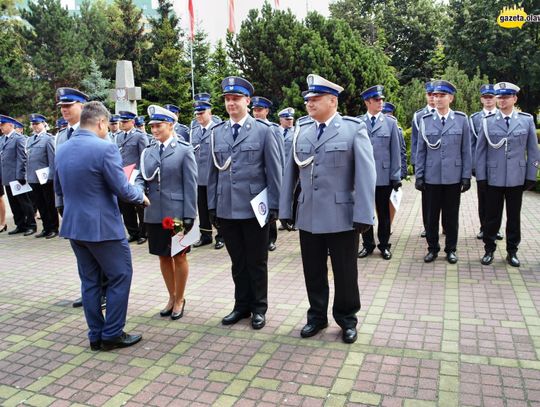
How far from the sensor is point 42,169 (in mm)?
8539

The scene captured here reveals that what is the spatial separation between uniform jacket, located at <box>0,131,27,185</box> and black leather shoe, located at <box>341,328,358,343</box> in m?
7.28

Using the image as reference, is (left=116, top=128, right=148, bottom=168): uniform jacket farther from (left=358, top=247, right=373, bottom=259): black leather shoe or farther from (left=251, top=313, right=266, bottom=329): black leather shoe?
(left=251, top=313, right=266, bottom=329): black leather shoe

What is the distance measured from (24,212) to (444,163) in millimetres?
7415

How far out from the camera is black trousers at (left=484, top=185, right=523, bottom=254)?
623 centimetres

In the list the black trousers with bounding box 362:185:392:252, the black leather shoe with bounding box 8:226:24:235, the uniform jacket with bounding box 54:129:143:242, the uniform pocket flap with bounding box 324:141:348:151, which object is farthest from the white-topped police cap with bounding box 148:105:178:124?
the black leather shoe with bounding box 8:226:24:235

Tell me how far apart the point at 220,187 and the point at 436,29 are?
3089 cm

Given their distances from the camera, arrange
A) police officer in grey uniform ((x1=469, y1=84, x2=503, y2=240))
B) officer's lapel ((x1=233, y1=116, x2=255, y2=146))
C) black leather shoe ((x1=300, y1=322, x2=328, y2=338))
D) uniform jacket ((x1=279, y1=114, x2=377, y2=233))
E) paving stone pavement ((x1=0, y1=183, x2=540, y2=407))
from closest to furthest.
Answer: paving stone pavement ((x1=0, y1=183, x2=540, y2=407)) < uniform jacket ((x1=279, y1=114, x2=377, y2=233)) < black leather shoe ((x1=300, y1=322, x2=328, y2=338)) < officer's lapel ((x1=233, y1=116, x2=255, y2=146)) < police officer in grey uniform ((x1=469, y1=84, x2=503, y2=240))

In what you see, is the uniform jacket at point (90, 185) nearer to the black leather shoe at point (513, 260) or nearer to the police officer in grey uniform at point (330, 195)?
the police officer in grey uniform at point (330, 195)

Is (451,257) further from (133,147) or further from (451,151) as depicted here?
(133,147)

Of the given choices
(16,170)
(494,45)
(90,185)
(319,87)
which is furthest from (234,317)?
(494,45)

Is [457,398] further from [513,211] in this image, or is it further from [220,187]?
[513,211]

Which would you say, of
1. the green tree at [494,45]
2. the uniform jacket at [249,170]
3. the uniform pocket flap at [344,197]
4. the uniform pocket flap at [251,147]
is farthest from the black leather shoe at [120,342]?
the green tree at [494,45]

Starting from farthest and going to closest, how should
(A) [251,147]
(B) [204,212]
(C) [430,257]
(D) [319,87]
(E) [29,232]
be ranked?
(E) [29,232] → (B) [204,212] → (C) [430,257] → (A) [251,147] → (D) [319,87]

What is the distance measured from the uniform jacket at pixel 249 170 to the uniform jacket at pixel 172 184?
314 mm
